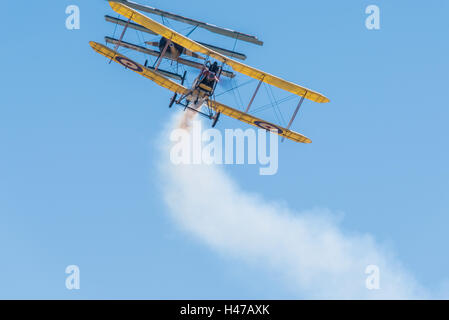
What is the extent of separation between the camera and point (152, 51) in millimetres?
36000

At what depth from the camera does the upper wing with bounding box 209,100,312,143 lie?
35719 mm

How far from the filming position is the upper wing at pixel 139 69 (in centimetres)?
3319

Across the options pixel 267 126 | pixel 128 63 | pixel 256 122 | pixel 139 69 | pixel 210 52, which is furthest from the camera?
pixel 267 126

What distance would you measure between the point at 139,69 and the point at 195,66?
331 cm

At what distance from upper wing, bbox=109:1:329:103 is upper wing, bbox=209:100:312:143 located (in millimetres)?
1997

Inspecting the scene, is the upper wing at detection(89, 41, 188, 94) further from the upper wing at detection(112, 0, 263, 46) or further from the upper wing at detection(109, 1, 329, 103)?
the upper wing at detection(112, 0, 263, 46)

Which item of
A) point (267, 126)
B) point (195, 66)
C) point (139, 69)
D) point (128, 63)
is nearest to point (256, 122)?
point (267, 126)

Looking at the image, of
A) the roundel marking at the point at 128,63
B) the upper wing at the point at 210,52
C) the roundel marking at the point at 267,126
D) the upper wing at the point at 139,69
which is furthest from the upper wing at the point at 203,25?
the roundel marking at the point at 267,126

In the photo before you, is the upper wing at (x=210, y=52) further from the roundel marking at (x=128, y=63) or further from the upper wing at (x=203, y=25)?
the upper wing at (x=203, y=25)

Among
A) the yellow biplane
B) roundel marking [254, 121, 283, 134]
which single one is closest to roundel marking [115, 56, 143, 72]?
the yellow biplane

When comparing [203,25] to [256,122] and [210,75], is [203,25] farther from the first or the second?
[256,122]

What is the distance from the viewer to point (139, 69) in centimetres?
3403
